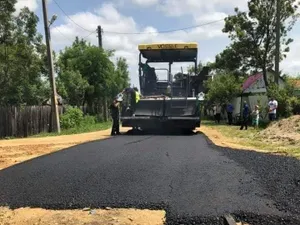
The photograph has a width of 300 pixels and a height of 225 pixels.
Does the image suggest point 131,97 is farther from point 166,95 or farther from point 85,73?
point 85,73

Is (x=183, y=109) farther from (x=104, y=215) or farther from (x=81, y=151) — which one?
(x=104, y=215)

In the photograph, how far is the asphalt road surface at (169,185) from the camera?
5.60m

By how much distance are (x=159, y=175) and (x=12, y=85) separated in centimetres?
1525

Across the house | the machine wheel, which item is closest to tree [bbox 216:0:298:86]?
the house

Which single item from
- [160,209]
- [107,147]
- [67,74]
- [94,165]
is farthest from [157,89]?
[67,74]

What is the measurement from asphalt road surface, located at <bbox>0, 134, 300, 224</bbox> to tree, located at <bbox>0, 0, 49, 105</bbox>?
11499mm

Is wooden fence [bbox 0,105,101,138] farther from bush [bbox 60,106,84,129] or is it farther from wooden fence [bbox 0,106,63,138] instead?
bush [bbox 60,106,84,129]

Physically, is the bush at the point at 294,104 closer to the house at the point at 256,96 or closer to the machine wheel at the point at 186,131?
the house at the point at 256,96

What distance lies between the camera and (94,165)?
8.31 metres

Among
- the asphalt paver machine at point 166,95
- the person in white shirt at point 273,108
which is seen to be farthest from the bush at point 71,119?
the person in white shirt at point 273,108

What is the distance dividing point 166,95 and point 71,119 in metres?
9.10

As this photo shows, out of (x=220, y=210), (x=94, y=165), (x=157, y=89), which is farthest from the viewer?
(x=157, y=89)

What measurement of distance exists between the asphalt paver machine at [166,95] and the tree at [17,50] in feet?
19.7

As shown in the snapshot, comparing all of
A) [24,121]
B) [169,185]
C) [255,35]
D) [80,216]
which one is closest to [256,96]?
[255,35]
